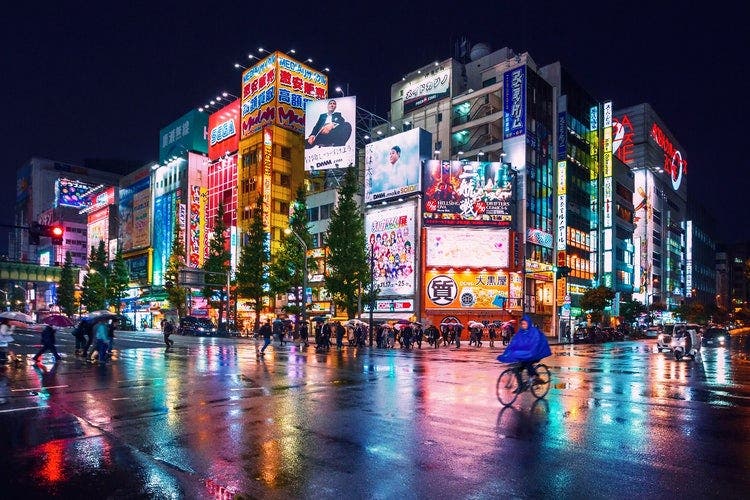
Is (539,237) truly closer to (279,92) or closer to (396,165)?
(396,165)

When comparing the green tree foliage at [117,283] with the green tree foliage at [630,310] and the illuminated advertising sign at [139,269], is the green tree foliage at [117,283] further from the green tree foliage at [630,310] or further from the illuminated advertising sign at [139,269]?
the green tree foliage at [630,310]

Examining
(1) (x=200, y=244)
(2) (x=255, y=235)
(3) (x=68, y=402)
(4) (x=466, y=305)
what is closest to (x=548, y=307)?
(4) (x=466, y=305)

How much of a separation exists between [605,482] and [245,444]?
436 cm

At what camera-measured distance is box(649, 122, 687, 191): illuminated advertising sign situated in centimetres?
10062

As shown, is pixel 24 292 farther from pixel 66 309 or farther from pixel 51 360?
pixel 51 360

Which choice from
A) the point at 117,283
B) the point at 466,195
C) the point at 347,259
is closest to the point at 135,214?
the point at 117,283

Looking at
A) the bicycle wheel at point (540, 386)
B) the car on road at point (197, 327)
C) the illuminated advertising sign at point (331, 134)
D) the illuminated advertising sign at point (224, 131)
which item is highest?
the illuminated advertising sign at point (224, 131)

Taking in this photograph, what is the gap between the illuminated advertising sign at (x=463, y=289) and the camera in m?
51.1

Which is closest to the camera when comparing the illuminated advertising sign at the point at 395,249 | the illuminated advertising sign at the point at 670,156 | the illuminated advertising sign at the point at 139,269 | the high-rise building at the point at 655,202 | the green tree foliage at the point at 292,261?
the green tree foliage at the point at 292,261

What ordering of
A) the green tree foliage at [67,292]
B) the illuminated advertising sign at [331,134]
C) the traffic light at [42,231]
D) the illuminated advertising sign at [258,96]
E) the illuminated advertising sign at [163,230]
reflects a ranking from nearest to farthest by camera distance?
1. the traffic light at [42,231]
2. the illuminated advertising sign at [331,134]
3. the illuminated advertising sign at [258,96]
4. the illuminated advertising sign at [163,230]
5. the green tree foliage at [67,292]

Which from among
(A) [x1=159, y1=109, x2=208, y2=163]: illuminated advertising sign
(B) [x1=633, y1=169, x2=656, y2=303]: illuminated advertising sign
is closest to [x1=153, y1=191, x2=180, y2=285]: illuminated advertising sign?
(A) [x1=159, y1=109, x2=208, y2=163]: illuminated advertising sign

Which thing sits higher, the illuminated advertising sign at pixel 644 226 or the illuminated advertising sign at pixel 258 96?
the illuminated advertising sign at pixel 258 96

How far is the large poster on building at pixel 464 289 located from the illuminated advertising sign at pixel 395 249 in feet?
5.83

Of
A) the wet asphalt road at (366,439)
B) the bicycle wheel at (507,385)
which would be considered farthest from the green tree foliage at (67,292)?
the bicycle wheel at (507,385)
